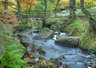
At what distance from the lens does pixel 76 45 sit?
31.4 ft

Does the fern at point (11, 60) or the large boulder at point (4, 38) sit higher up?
the large boulder at point (4, 38)

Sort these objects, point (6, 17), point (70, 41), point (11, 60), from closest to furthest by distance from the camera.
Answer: point (11, 60) → point (6, 17) → point (70, 41)

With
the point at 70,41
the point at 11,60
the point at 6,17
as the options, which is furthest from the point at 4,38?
the point at 70,41

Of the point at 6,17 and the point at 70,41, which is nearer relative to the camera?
the point at 6,17

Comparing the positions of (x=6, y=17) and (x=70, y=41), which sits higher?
(x=6, y=17)

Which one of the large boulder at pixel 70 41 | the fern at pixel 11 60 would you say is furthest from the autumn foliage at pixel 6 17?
the large boulder at pixel 70 41

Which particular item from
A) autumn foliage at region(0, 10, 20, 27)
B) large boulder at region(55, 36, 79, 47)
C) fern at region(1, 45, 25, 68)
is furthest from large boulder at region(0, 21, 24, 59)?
large boulder at region(55, 36, 79, 47)

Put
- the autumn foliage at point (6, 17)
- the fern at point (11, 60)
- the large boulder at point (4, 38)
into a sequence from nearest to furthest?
the large boulder at point (4, 38), the fern at point (11, 60), the autumn foliage at point (6, 17)

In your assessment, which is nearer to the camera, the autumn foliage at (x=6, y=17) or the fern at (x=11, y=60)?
A: the fern at (x=11, y=60)

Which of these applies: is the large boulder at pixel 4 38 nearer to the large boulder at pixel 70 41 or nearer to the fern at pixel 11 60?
the fern at pixel 11 60

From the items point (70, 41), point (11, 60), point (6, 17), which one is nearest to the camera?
point (11, 60)

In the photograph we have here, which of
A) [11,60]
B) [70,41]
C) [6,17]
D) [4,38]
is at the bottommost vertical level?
[70,41]

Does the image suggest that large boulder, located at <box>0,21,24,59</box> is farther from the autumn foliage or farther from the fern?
the autumn foliage

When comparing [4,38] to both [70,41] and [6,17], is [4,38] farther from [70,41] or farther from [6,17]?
[70,41]
